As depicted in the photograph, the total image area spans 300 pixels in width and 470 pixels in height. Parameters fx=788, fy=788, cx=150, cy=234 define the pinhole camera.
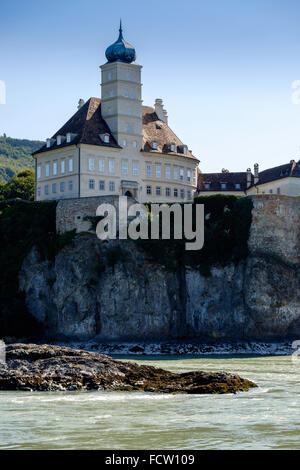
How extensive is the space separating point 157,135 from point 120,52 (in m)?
9.09

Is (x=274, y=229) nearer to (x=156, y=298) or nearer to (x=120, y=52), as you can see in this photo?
(x=156, y=298)

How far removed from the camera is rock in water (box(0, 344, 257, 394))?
3241 cm

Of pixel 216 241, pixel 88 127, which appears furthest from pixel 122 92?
pixel 216 241

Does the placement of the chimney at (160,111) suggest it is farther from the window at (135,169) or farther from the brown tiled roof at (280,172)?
the brown tiled roof at (280,172)

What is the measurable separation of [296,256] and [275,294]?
4.44m

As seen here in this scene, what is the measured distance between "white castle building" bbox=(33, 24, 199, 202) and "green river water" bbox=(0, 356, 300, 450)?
38.3 metres

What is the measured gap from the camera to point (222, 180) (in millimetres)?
84125

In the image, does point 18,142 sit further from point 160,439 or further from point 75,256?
point 160,439

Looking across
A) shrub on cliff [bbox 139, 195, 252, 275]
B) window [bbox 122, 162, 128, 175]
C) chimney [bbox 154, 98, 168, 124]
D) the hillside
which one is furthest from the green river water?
the hillside

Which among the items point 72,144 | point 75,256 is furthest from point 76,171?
point 75,256

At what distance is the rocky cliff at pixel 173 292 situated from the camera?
5909cm

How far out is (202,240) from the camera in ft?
204

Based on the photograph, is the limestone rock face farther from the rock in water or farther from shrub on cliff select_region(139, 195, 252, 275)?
the rock in water
